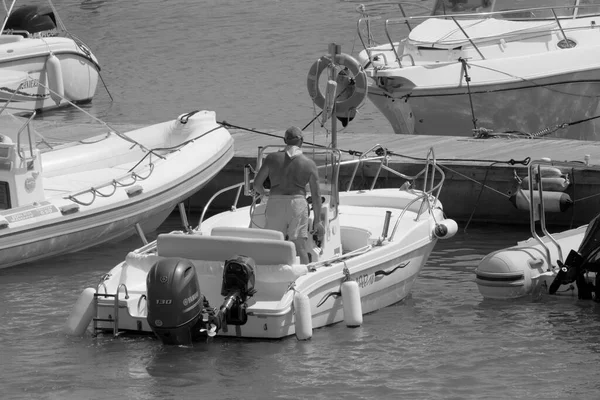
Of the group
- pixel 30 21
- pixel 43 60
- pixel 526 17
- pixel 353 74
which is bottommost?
pixel 43 60

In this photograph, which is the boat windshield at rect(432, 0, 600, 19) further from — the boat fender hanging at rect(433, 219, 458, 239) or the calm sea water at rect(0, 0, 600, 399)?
the boat fender hanging at rect(433, 219, 458, 239)

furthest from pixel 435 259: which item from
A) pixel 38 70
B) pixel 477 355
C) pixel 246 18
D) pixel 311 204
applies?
pixel 246 18

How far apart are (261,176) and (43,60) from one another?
460 inches

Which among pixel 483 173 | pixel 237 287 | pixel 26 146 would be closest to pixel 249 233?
pixel 237 287

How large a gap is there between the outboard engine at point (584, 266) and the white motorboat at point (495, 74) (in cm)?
474

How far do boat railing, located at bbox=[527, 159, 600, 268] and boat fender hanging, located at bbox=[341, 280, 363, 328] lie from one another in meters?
1.89

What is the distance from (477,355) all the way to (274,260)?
64.9 inches

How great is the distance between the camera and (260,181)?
1006 centimetres

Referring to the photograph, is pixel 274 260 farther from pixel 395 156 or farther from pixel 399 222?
pixel 395 156

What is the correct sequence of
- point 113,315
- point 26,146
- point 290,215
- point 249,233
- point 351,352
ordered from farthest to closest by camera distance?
point 26,146
point 290,215
point 249,233
point 113,315
point 351,352

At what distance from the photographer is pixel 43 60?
2081 centimetres

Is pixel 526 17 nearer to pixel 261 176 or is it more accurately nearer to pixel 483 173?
pixel 483 173

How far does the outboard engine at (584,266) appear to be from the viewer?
404 inches

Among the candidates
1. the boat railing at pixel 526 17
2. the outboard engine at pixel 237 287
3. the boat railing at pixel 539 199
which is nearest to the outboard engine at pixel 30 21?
the boat railing at pixel 526 17
